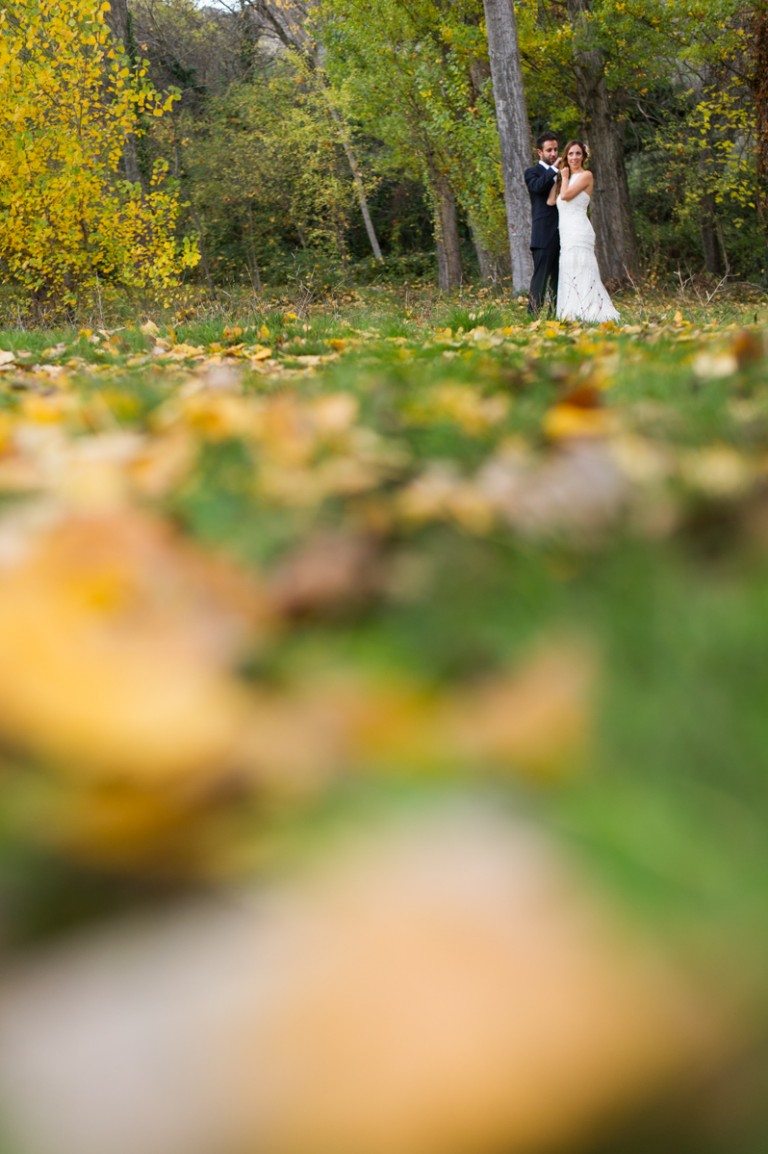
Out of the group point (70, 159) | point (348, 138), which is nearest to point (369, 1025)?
point (70, 159)

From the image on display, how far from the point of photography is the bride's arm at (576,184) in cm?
1090

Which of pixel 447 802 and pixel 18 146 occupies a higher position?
pixel 18 146

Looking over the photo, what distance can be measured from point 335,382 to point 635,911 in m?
2.47

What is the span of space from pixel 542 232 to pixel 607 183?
34.3 feet

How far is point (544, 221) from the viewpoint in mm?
12062

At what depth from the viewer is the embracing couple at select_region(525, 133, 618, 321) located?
36.2 ft

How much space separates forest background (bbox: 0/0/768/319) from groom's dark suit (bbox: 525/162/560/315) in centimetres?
215

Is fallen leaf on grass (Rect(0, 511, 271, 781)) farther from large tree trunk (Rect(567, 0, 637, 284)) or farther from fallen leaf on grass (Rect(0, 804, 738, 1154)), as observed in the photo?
large tree trunk (Rect(567, 0, 637, 284))

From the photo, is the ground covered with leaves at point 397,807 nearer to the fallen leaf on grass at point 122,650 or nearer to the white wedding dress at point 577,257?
the fallen leaf on grass at point 122,650

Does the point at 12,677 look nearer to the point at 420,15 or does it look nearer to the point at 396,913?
the point at 396,913

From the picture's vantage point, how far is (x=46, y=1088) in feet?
2.02

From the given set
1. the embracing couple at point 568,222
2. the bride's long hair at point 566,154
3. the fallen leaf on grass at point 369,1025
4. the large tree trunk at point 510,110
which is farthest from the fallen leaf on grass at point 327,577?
the large tree trunk at point 510,110

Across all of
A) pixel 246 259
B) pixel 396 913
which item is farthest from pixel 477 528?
pixel 246 259

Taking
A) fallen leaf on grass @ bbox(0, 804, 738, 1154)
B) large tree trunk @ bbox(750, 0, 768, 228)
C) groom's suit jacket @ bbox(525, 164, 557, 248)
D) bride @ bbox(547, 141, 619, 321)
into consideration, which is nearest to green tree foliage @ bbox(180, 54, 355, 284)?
large tree trunk @ bbox(750, 0, 768, 228)
